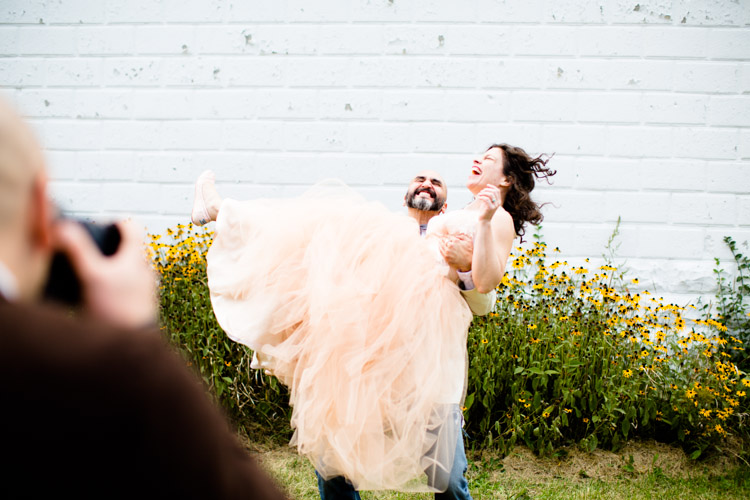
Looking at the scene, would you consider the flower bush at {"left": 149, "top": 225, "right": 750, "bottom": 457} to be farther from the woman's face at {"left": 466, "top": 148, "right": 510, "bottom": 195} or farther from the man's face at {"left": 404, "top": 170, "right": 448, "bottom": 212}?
the woman's face at {"left": 466, "top": 148, "right": 510, "bottom": 195}

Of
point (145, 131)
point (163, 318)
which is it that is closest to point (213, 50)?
point (145, 131)

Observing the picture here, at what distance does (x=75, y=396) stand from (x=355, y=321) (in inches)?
63.0

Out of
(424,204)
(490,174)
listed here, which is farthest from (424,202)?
(490,174)

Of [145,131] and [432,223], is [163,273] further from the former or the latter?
[432,223]

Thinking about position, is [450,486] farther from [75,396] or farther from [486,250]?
[75,396]

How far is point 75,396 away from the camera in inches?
22.9

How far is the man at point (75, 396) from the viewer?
1.89 feet

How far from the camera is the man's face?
10.1 feet

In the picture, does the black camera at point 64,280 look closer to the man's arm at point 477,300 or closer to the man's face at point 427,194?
the man's arm at point 477,300

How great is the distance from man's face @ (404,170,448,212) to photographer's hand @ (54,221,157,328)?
95.0 inches

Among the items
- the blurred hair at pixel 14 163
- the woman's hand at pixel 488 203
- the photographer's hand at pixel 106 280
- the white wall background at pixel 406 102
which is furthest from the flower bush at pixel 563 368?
the blurred hair at pixel 14 163

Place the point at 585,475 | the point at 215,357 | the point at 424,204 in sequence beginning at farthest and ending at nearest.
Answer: the point at 215,357 → the point at 585,475 → the point at 424,204

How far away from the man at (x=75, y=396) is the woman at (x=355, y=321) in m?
1.48

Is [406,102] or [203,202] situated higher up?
[406,102]
